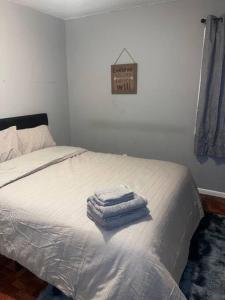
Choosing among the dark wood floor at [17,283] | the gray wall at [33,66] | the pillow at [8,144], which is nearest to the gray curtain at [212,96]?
the gray wall at [33,66]

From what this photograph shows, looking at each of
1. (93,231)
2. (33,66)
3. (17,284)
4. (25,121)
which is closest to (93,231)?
(93,231)

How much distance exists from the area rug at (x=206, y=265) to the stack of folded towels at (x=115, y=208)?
72 centimetres

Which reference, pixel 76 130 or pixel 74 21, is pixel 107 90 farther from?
pixel 74 21

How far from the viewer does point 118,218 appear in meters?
1.44

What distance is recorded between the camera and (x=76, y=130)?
3.96 metres

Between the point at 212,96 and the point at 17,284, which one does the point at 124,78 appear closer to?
the point at 212,96

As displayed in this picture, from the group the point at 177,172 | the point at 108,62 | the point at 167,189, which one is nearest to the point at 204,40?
the point at 108,62

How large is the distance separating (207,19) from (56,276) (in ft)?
9.42

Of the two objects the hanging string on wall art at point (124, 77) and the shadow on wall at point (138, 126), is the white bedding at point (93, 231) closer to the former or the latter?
the shadow on wall at point (138, 126)

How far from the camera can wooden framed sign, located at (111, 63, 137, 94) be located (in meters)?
3.26

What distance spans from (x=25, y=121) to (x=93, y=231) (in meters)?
2.07

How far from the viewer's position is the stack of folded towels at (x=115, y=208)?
4.64ft

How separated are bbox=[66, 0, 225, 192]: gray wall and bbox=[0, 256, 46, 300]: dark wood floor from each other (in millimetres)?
2183

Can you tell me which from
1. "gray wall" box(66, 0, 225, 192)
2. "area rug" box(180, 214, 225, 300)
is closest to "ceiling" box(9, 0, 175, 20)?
"gray wall" box(66, 0, 225, 192)
